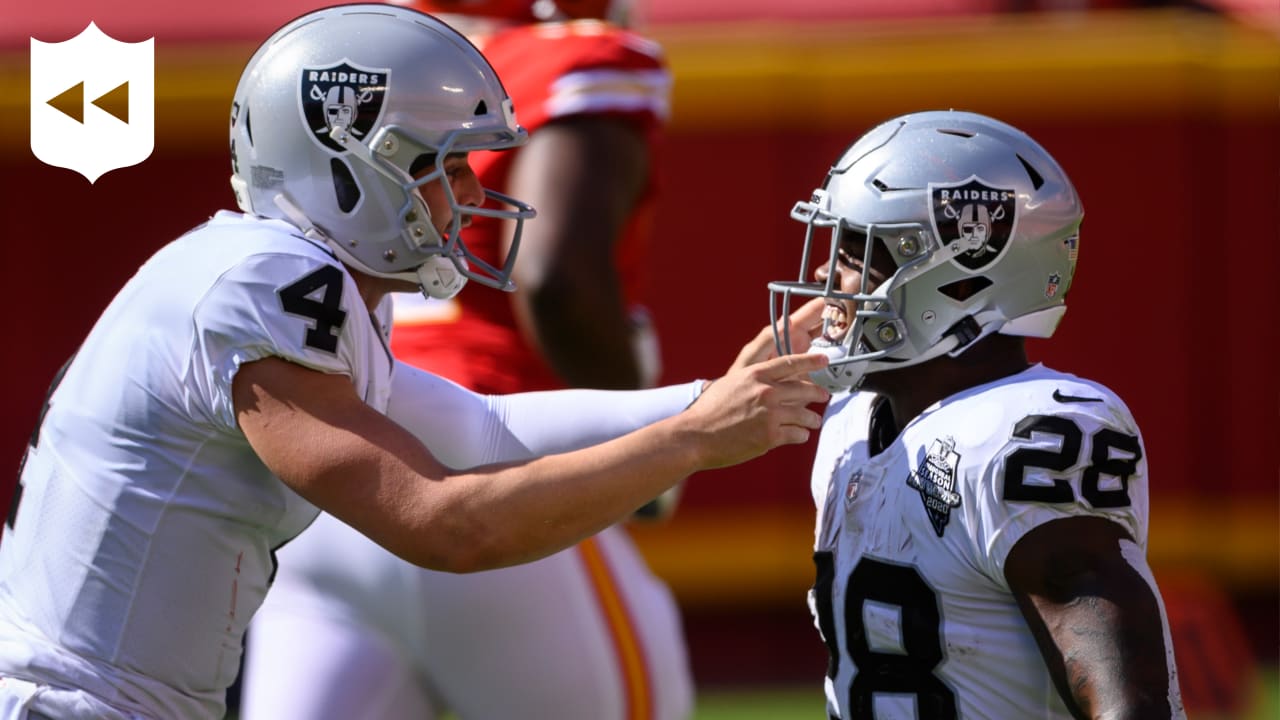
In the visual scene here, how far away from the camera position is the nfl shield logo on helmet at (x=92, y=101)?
5125 millimetres

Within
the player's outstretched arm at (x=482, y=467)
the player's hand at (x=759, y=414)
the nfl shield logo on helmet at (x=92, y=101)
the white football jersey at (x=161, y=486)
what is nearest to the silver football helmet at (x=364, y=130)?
the white football jersey at (x=161, y=486)

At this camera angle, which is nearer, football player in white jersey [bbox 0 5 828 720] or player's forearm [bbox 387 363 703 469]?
football player in white jersey [bbox 0 5 828 720]

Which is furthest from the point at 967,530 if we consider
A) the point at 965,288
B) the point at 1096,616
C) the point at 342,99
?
the point at 342,99

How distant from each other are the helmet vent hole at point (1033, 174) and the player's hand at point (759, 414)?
38cm

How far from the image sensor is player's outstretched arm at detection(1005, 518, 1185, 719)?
2.07 metres

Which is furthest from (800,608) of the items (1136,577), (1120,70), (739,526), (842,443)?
(1136,577)

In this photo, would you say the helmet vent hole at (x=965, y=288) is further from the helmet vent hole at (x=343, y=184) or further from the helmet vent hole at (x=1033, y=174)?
the helmet vent hole at (x=343, y=184)

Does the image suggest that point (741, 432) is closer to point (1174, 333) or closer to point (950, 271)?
point (950, 271)

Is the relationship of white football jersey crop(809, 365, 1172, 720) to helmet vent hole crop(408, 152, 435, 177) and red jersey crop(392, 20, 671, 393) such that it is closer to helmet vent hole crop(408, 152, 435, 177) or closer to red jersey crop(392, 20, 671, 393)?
helmet vent hole crop(408, 152, 435, 177)

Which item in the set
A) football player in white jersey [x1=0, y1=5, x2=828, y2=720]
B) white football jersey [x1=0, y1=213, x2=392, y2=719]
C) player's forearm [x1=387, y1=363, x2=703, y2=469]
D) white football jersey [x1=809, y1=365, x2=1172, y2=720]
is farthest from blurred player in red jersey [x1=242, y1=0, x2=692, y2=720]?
white football jersey [x1=809, y1=365, x2=1172, y2=720]

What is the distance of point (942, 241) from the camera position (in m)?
2.37

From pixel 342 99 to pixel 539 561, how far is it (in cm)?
84

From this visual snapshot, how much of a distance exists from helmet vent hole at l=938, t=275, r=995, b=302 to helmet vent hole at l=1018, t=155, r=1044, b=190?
14 centimetres

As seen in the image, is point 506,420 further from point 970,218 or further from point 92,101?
point 92,101
